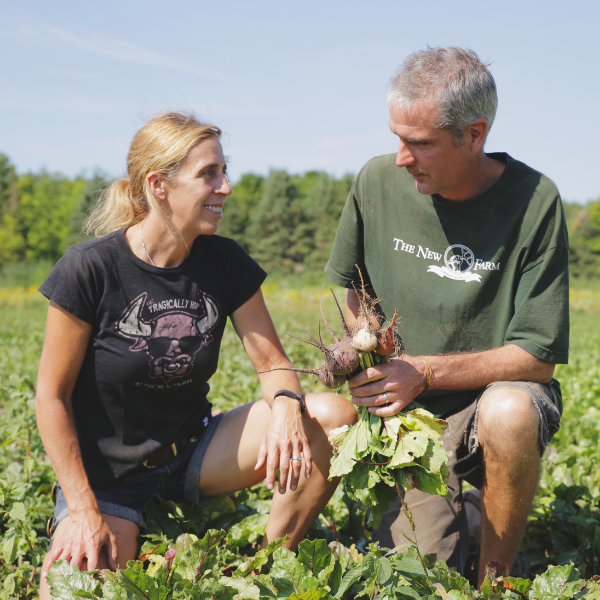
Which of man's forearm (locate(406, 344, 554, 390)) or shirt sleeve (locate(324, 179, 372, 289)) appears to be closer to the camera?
man's forearm (locate(406, 344, 554, 390))

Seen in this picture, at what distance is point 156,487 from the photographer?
233 centimetres

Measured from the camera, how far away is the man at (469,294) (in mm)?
2021

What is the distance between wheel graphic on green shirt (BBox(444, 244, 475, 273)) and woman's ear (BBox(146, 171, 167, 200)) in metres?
1.19

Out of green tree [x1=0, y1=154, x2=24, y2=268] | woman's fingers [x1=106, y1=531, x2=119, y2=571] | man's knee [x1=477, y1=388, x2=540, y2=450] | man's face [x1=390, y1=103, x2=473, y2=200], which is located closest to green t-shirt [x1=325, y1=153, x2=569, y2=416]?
man's face [x1=390, y1=103, x2=473, y2=200]

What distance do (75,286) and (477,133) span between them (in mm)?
1658

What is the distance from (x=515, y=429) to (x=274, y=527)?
951 millimetres

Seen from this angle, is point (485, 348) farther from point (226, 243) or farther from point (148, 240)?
point (148, 240)

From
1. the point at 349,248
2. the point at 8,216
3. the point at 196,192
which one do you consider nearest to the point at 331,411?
the point at 349,248

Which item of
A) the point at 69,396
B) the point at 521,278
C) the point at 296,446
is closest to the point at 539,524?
the point at 521,278

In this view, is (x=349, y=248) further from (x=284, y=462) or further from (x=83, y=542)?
(x=83, y=542)

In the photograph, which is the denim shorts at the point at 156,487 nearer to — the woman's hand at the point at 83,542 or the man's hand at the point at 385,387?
the woman's hand at the point at 83,542

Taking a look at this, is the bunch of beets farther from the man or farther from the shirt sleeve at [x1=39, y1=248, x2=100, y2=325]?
the shirt sleeve at [x1=39, y1=248, x2=100, y2=325]

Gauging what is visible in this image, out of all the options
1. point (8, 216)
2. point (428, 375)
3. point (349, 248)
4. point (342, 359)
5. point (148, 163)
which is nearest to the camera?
point (342, 359)

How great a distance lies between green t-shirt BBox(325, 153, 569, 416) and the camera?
2.21 meters
